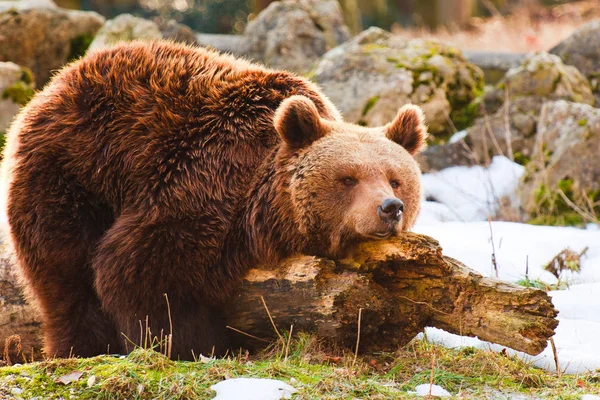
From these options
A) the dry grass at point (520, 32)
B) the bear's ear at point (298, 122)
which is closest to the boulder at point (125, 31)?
the dry grass at point (520, 32)

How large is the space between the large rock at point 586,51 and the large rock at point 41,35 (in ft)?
26.5

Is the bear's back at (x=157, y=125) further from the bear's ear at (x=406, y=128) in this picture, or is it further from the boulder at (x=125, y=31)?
the boulder at (x=125, y=31)

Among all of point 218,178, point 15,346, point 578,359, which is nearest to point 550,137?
point 578,359

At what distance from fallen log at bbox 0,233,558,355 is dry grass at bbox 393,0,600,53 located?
44.9 ft

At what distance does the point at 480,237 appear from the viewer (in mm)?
7477

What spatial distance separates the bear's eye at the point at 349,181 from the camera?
4750mm

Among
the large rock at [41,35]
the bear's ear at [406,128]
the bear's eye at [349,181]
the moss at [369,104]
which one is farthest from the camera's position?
the large rock at [41,35]

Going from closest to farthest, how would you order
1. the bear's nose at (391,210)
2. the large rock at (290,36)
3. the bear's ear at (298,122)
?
the bear's nose at (391,210) → the bear's ear at (298,122) → the large rock at (290,36)

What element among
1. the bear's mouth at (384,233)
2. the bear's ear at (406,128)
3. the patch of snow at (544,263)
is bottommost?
the patch of snow at (544,263)

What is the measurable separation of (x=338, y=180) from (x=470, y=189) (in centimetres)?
542

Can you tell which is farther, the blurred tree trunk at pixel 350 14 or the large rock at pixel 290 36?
the blurred tree trunk at pixel 350 14

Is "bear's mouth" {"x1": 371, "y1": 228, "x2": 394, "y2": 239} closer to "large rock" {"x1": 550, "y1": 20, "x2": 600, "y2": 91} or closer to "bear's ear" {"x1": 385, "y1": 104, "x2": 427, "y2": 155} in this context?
"bear's ear" {"x1": 385, "y1": 104, "x2": 427, "y2": 155}

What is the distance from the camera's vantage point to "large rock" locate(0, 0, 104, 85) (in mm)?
12648

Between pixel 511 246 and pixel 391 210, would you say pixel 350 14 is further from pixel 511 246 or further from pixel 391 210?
pixel 391 210
